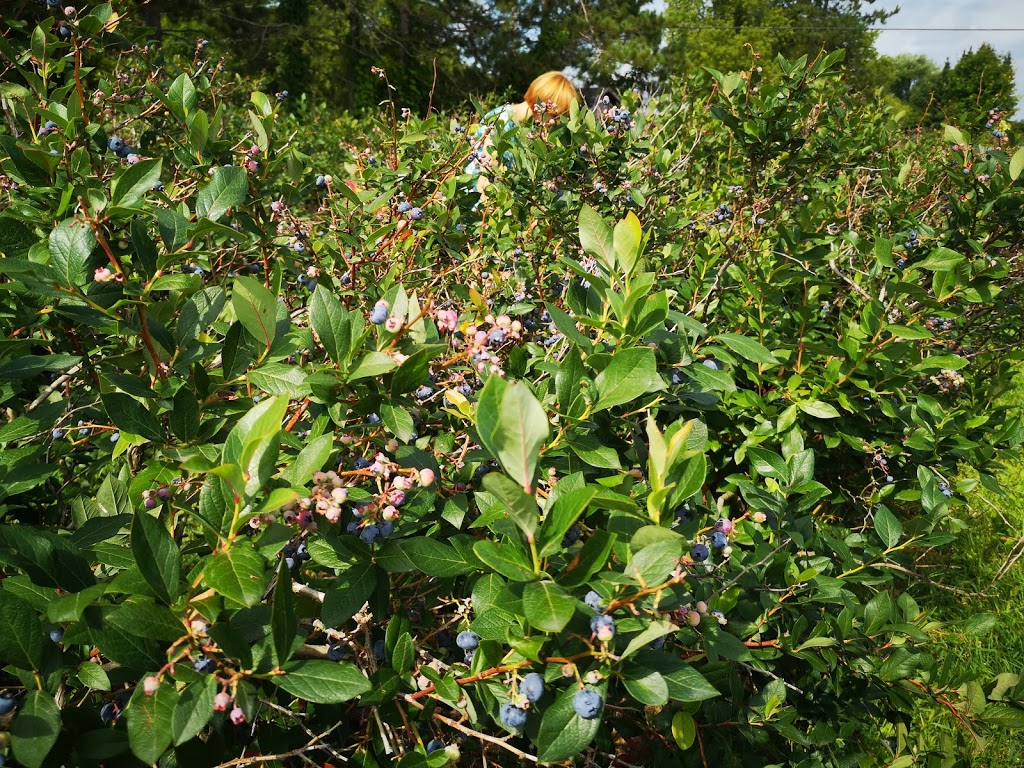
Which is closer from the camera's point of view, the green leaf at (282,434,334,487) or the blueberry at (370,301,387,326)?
the green leaf at (282,434,334,487)

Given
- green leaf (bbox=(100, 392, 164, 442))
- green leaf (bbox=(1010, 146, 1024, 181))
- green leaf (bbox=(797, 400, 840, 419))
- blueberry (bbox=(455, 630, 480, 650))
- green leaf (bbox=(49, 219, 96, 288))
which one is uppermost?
green leaf (bbox=(1010, 146, 1024, 181))

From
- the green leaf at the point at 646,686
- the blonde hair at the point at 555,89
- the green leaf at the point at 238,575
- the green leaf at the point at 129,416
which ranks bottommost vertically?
the green leaf at the point at 646,686

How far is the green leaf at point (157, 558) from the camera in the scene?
65 centimetres

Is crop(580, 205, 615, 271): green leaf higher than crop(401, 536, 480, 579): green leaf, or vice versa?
crop(580, 205, 615, 271): green leaf

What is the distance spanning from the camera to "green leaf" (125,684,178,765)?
2.00 ft

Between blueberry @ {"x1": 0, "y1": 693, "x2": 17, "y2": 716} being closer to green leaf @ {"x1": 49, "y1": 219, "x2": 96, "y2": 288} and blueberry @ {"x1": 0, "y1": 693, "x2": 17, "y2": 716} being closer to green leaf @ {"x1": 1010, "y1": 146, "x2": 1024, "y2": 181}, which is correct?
green leaf @ {"x1": 49, "y1": 219, "x2": 96, "y2": 288}

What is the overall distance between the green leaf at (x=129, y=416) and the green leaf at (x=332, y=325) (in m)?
0.26

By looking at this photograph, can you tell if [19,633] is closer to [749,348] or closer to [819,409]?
[749,348]

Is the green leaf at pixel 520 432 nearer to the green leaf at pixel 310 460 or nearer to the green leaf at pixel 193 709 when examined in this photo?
the green leaf at pixel 310 460

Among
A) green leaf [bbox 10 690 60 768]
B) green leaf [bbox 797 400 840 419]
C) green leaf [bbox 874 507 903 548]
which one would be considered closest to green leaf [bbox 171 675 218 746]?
green leaf [bbox 10 690 60 768]

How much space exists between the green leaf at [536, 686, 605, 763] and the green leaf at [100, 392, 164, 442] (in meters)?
0.62

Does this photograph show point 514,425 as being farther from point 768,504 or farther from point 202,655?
point 768,504

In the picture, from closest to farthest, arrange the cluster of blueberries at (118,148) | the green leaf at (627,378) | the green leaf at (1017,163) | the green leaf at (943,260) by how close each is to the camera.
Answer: the green leaf at (627,378) < the green leaf at (943,260) < the cluster of blueberries at (118,148) < the green leaf at (1017,163)

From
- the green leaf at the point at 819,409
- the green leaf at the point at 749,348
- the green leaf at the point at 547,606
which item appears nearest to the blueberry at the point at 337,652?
the green leaf at the point at 547,606
